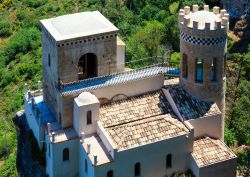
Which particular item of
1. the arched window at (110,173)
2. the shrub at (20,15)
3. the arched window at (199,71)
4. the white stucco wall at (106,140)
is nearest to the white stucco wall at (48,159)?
the white stucco wall at (106,140)

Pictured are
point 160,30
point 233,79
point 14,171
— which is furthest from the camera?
point 160,30

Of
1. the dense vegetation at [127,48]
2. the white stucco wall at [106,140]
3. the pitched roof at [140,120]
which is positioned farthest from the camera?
the dense vegetation at [127,48]

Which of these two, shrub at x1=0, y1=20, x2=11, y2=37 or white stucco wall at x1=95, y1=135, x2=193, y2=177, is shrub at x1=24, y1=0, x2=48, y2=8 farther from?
white stucco wall at x1=95, y1=135, x2=193, y2=177

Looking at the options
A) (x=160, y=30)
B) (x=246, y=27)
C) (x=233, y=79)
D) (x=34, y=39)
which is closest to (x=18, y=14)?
(x=34, y=39)

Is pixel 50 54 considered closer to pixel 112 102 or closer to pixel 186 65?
pixel 112 102

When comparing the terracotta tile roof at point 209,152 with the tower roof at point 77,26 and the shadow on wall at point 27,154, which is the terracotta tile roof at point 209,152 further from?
the shadow on wall at point 27,154

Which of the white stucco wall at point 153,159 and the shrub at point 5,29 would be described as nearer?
the white stucco wall at point 153,159
